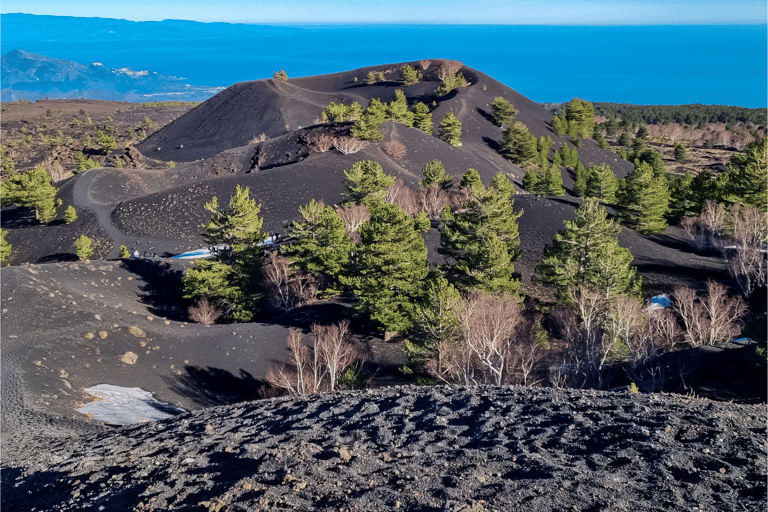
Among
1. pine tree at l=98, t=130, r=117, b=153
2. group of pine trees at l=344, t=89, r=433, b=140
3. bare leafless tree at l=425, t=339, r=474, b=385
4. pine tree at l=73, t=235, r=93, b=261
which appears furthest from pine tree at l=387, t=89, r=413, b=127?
bare leafless tree at l=425, t=339, r=474, b=385

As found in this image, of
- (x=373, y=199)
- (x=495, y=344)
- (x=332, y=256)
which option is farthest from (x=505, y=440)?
(x=373, y=199)

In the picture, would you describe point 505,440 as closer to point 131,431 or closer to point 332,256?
point 131,431

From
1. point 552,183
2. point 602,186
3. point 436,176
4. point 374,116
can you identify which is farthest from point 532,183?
point 374,116

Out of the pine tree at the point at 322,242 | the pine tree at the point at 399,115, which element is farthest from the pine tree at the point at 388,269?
the pine tree at the point at 399,115

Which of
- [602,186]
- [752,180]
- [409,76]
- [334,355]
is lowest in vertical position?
[334,355]

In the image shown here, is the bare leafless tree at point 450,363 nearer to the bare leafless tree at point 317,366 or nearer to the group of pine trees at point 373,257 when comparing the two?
the group of pine trees at point 373,257

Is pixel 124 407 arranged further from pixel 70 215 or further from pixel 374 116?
pixel 374 116
